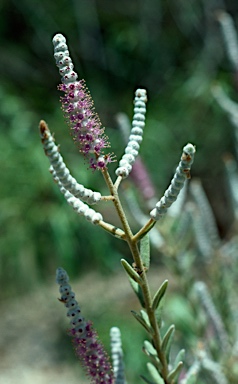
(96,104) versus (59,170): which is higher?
(96,104)

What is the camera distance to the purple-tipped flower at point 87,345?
27 centimetres

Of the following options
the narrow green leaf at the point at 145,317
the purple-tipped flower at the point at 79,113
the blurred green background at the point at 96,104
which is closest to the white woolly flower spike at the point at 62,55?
the purple-tipped flower at the point at 79,113

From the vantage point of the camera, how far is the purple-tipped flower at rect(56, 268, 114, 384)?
10.8 inches

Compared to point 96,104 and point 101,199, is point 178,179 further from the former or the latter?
point 96,104

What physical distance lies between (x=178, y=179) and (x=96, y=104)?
1.75 m

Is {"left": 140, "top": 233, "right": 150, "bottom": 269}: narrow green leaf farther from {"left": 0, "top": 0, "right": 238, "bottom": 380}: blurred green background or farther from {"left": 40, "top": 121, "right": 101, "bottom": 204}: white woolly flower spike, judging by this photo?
{"left": 0, "top": 0, "right": 238, "bottom": 380}: blurred green background

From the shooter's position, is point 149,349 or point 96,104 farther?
point 96,104

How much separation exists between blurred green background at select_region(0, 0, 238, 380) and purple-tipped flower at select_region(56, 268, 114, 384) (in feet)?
3.39

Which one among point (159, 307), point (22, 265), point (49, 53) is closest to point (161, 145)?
point (22, 265)

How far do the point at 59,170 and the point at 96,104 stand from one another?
1.76m

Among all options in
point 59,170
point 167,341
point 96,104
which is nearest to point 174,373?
point 167,341

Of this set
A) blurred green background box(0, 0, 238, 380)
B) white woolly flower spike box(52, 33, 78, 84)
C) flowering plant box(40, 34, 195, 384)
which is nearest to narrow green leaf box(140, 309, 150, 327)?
flowering plant box(40, 34, 195, 384)

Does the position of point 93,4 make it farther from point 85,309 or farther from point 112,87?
point 85,309

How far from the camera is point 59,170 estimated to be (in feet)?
0.75
